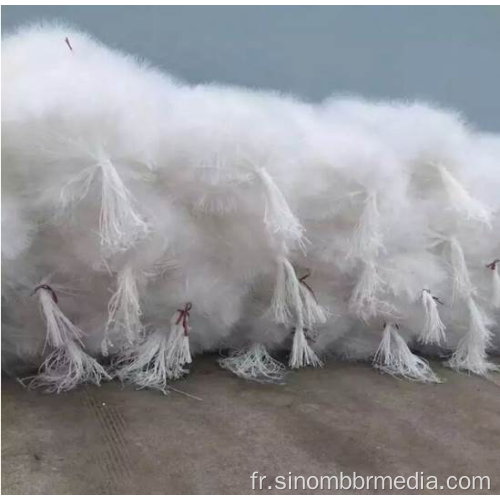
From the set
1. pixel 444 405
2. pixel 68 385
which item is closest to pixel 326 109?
pixel 444 405

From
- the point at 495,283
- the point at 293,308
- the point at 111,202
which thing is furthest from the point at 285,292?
the point at 495,283

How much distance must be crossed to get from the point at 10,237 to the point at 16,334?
244 mm

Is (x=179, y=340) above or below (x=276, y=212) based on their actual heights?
below

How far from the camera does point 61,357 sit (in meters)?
1.15

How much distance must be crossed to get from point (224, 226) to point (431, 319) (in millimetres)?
502

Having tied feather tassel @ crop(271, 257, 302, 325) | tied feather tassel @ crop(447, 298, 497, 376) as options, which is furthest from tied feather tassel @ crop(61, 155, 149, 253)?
tied feather tassel @ crop(447, 298, 497, 376)

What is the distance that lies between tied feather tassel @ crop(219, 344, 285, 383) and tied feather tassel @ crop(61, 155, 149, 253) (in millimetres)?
420

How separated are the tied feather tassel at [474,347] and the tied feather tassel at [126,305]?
75 cm

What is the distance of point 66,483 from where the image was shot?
0.84 metres

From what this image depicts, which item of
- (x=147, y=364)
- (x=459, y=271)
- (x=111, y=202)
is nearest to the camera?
(x=111, y=202)

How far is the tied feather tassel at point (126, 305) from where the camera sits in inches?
42.6

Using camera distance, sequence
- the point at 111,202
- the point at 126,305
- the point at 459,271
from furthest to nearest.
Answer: the point at 459,271
the point at 126,305
the point at 111,202

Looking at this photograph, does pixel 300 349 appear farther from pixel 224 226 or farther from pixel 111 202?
pixel 111 202

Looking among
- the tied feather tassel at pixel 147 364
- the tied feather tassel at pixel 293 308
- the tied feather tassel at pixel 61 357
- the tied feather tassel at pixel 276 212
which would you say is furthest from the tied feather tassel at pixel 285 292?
the tied feather tassel at pixel 61 357
